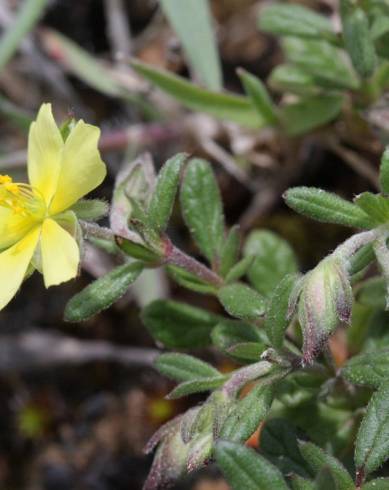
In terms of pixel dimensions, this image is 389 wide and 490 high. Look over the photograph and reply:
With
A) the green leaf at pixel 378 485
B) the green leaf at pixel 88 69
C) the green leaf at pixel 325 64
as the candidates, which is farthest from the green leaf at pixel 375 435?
the green leaf at pixel 88 69

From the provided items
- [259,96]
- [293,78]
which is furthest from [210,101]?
[293,78]

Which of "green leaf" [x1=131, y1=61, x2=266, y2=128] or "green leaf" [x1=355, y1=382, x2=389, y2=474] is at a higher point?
"green leaf" [x1=131, y1=61, x2=266, y2=128]

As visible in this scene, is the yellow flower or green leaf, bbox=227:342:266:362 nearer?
the yellow flower

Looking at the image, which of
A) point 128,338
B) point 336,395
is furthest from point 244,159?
point 336,395

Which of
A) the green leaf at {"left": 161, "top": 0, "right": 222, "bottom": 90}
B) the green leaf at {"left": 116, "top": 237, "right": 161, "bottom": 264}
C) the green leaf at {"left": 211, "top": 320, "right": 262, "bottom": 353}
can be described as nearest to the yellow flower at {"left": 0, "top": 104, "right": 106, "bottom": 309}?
the green leaf at {"left": 116, "top": 237, "right": 161, "bottom": 264}

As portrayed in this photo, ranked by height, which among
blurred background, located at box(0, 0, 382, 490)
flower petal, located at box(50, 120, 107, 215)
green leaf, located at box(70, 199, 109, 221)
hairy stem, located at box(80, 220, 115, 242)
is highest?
flower petal, located at box(50, 120, 107, 215)

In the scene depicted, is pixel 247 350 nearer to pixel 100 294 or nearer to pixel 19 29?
pixel 100 294

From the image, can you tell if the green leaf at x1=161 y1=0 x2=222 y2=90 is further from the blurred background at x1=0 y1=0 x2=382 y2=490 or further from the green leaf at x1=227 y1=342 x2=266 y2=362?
the green leaf at x1=227 y1=342 x2=266 y2=362

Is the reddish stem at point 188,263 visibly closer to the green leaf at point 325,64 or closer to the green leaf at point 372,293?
the green leaf at point 372,293
